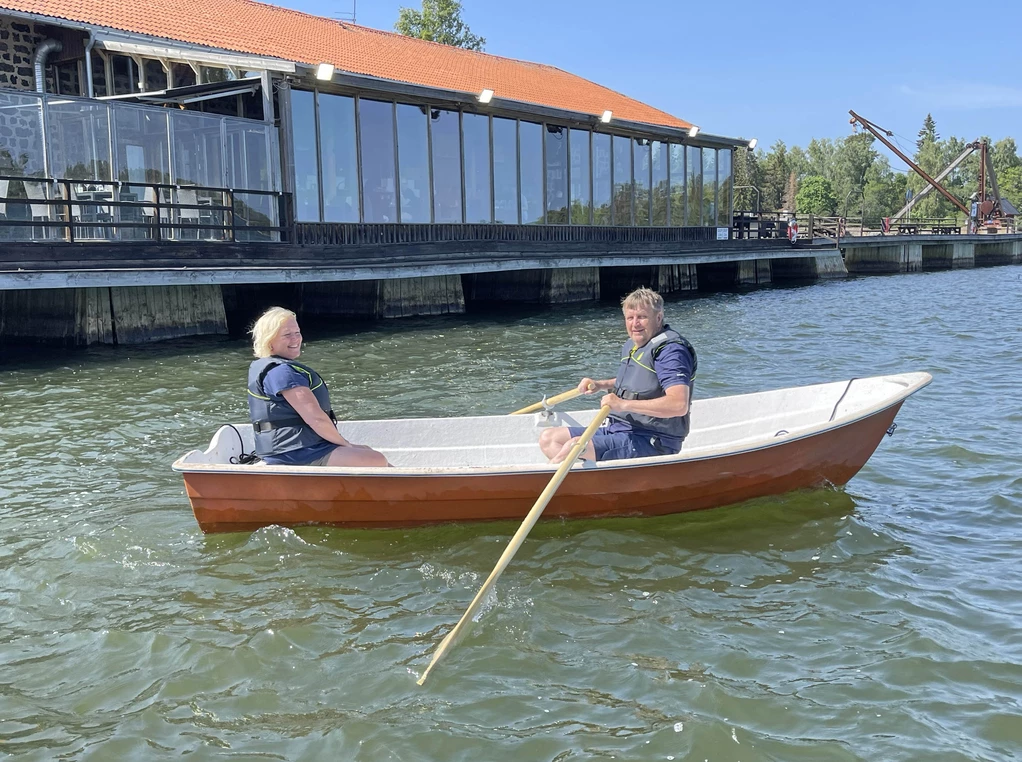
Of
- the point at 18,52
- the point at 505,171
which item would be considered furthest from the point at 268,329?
the point at 505,171

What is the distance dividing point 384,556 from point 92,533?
86.1 inches

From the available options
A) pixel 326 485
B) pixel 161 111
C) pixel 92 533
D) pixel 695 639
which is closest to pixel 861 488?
pixel 695 639

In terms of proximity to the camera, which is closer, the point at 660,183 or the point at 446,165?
the point at 446,165

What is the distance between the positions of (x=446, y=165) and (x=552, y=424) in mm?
13953

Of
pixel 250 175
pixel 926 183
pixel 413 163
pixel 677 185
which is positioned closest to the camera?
pixel 250 175

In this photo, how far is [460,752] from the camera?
159 inches

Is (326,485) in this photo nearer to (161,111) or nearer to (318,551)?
(318,551)

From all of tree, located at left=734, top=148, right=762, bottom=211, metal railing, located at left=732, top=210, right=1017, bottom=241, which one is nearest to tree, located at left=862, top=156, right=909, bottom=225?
tree, located at left=734, top=148, right=762, bottom=211

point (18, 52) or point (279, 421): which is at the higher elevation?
point (18, 52)

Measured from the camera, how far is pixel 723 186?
3061 centimetres

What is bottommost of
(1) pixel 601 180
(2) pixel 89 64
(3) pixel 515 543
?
(3) pixel 515 543

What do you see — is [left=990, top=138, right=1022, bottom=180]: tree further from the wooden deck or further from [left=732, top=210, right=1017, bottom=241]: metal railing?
the wooden deck

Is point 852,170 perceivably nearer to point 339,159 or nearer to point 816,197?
point 816,197

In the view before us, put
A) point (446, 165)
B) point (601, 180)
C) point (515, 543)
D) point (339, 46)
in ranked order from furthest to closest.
→ 1. point (601, 180)
2. point (339, 46)
3. point (446, 165)
4. point (515, 543)
